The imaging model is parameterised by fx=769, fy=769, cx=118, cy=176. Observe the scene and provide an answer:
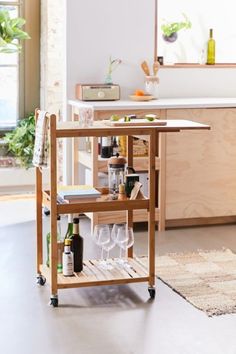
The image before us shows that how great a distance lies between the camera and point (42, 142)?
3.73 meters

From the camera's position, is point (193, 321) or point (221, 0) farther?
point (221, 0)

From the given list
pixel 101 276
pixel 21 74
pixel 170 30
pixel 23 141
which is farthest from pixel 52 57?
pixel 101 276

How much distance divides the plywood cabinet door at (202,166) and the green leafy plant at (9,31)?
1691mm

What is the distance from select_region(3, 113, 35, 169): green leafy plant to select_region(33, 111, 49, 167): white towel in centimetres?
254

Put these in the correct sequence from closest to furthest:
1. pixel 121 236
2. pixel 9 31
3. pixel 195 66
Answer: pixel 121 236 → pixel 195 66 → pixel 9 31

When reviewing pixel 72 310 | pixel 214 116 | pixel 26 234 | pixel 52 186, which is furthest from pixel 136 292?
pixel 214 116

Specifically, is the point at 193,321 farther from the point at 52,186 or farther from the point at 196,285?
the point at 52,186

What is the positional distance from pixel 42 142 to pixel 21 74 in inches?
112

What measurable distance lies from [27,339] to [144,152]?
2.22 m

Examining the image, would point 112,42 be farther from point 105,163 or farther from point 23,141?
point 23,141

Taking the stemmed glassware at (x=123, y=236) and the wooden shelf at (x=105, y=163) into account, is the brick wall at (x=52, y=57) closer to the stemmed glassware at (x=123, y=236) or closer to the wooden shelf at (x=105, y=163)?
the wooden shelf at (x=105, y=163)

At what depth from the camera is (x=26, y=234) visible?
510 cm

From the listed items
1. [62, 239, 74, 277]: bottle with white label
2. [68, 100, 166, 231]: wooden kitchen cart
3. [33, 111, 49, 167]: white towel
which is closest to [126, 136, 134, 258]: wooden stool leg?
[62, 239, 74, 277]: bottle with white label

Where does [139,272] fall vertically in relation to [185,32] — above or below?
below
